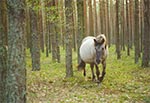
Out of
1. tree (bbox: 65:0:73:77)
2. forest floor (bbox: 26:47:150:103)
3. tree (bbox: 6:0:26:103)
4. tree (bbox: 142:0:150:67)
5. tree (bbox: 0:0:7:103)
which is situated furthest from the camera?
tree (bbox: 142:0:150:67)

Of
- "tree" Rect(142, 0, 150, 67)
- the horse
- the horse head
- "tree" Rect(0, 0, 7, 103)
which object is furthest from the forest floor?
"tree" Rect(0, 0, 7, 103)

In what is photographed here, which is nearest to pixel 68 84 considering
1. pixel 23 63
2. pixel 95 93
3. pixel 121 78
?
pixel 95 93

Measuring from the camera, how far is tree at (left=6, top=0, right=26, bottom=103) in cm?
587

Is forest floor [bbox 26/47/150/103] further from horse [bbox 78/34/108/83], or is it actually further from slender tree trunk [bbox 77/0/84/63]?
slender tree trunk [bbox 77/0/84/63]

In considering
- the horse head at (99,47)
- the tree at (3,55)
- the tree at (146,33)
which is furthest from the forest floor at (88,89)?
the tree at (3,55)

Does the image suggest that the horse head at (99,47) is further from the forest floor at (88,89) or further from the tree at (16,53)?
the tree at (16,53)

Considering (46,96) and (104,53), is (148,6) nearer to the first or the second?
(104,53)

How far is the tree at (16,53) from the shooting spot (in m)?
5.87

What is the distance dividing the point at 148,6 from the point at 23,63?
1175cm

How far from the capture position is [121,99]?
9.73 metres

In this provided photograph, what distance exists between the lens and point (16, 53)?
19.6ft

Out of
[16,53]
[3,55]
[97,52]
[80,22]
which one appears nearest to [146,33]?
[80,22]

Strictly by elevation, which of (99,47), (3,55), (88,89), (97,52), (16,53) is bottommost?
(88,89)

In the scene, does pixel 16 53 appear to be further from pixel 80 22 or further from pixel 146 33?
pixel 80 22
